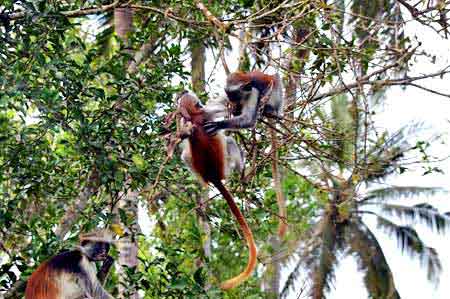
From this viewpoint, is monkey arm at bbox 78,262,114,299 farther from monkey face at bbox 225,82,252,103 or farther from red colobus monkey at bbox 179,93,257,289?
monkey face at bbox 225,82,252,103

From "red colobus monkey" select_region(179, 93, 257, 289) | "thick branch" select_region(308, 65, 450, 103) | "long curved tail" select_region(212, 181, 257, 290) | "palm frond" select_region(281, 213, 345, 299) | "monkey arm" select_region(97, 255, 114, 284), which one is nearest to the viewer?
"long curved tail" select_region(212, 181, 257, 290)

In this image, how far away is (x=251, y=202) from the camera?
580cm

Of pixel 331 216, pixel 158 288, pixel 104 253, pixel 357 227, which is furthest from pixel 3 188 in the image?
pixel 357 227

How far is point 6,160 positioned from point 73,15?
1.07 m

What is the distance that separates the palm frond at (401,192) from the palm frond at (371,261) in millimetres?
733

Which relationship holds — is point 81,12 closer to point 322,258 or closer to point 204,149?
point 204,149

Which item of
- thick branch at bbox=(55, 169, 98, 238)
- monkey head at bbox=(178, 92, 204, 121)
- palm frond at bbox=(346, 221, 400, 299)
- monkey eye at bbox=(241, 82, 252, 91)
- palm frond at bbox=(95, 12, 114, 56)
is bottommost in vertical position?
palm frond at bbox=(346, 221, 400, 299)

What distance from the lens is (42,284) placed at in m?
5.25

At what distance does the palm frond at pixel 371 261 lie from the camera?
1722 cm

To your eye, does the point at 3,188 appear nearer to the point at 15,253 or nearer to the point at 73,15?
the point at 15,253

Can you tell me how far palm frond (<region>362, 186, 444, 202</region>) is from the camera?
1794 cm

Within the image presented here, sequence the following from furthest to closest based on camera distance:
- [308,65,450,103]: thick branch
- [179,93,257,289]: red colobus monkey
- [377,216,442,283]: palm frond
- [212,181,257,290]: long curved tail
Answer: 1. [377,216,442,283]: palm frond
2. [308,65,450,103]: thick branch
3. [179,93,257,289]: red colobus monkey
4. [212,181,257,290]: long curved tail

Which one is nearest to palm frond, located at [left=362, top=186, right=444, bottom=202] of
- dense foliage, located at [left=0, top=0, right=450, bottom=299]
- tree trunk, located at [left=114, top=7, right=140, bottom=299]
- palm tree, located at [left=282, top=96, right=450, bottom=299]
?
palm tree, located at [left=282, top=96, right=450, bottom=299]

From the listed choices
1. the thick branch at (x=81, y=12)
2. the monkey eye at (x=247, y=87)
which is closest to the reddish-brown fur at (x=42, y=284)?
the thick branch at (x=81, y=12)
